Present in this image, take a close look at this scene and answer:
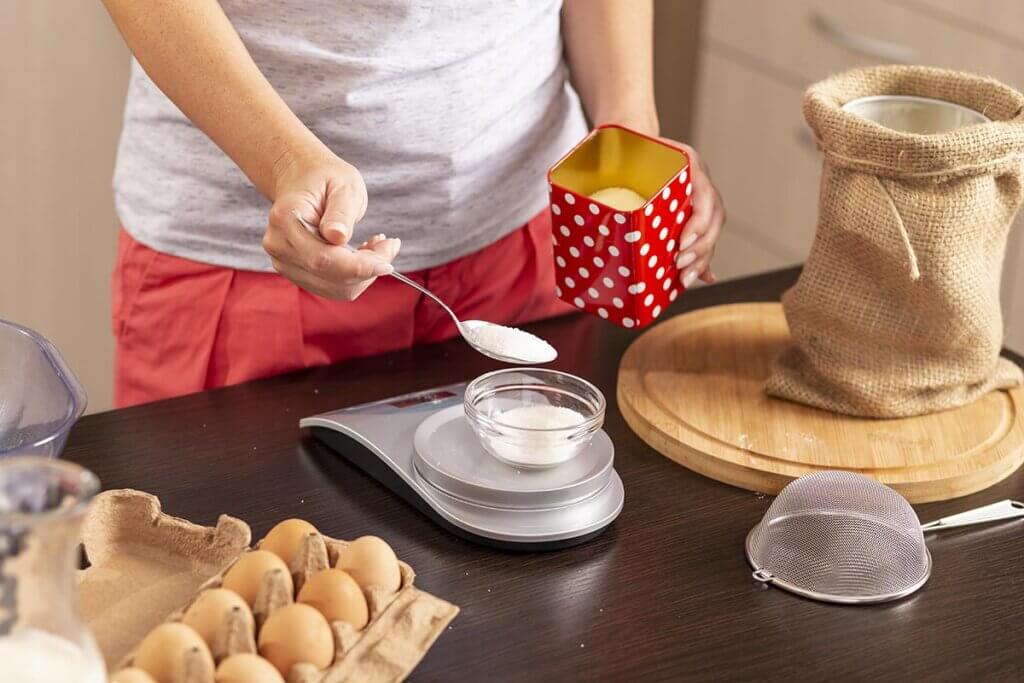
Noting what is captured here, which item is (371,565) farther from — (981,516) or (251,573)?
(981,516)

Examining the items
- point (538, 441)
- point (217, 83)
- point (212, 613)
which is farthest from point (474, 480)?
point (217, 83)

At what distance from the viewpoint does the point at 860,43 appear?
2.32m

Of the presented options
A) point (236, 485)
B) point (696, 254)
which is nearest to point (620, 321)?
point (696, 254)

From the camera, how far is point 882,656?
851 mm

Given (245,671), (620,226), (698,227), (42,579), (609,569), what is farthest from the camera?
(698,227)

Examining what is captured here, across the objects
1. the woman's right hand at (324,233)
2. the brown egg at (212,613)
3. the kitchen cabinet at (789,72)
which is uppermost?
the woman's right hand at (324,233)

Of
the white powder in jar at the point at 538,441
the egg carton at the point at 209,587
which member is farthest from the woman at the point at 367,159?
the egg carton at the point at 209,587

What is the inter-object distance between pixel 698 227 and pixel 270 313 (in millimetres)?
406

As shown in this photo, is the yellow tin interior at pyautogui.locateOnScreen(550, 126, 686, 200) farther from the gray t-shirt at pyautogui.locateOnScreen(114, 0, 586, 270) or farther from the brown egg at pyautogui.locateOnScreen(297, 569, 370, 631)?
the brown egg at pyautogui.locateOnScreen(297, 569, 370, 631)

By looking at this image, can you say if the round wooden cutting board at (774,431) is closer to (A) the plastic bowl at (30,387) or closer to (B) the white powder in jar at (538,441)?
(B) the white powder in jar at (538,441)

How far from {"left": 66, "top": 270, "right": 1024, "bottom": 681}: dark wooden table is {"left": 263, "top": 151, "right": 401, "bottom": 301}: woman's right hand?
0.15 metres

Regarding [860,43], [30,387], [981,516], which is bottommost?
[860,43]

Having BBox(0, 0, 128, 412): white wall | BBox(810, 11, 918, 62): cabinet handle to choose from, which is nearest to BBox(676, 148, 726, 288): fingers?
BBox(0, 0, 128, 412): white wall

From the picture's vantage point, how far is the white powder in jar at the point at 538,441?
3.14ft
